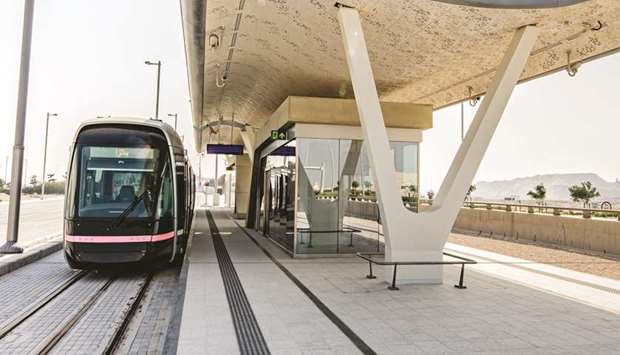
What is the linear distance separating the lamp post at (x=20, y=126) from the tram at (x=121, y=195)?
2361mm

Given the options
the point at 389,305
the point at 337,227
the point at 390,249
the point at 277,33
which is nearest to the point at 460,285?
the point at 390,249

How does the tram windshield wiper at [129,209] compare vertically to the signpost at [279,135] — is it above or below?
below

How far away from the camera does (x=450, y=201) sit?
8094 mm

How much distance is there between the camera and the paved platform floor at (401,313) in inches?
183

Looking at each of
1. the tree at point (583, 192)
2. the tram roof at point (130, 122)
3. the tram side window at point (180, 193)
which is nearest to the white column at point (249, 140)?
the tram side window at point (180, 193)

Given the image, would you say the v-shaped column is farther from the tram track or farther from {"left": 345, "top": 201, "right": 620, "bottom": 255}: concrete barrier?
the tram track

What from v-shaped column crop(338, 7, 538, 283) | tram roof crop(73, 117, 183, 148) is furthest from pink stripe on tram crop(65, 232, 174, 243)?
v-shaped column crop(338, 7, 538, 283)

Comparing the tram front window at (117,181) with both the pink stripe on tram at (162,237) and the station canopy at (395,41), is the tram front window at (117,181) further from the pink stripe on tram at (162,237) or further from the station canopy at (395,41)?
the station canopy at (395,41)

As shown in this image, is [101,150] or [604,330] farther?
[101,150]

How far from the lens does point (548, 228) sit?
50.1 feet

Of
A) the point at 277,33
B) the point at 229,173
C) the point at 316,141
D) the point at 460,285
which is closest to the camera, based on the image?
the point at 460,285

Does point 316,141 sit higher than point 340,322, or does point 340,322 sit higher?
point 316,141

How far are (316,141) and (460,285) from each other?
5.07 metres

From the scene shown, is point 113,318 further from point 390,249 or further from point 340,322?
point 390,249
